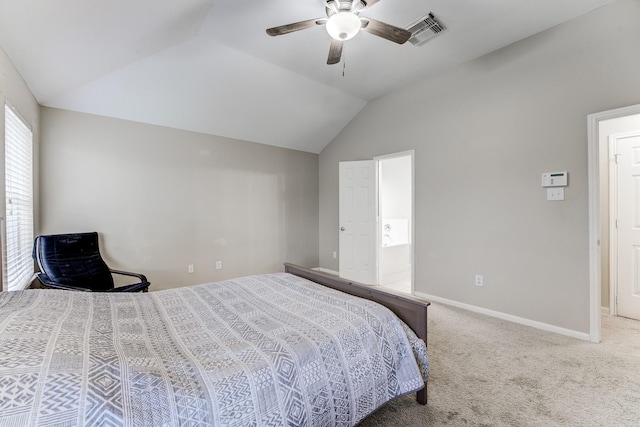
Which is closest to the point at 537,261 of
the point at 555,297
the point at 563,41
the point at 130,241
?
the point at 555,297

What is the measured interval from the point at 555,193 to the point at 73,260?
4.88 metres

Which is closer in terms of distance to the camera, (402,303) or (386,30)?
(402,303)

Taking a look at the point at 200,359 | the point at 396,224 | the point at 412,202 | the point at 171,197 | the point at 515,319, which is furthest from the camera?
the point at 396,224

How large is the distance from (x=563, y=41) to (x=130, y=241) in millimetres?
5103

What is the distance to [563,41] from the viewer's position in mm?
2643

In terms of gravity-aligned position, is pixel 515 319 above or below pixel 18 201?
below

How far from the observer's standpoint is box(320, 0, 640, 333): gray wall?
252cm

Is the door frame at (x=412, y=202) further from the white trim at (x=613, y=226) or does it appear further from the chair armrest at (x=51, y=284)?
the chair armrest at (x=51, y=284)

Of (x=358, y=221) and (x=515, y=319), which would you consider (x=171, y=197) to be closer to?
(x=358, y=221)

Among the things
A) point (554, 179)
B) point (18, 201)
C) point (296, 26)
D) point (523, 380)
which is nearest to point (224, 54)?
point (296, 26)

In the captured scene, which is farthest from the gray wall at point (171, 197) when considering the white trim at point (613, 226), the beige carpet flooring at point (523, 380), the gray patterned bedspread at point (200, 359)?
the white trim at point (613, 226)

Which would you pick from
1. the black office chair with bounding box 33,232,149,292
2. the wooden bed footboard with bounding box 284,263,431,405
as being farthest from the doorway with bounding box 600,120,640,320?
the black office chair with bounding box 33,232,149,292

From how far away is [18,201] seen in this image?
2.38 m

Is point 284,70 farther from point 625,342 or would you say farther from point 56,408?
point 625,342
